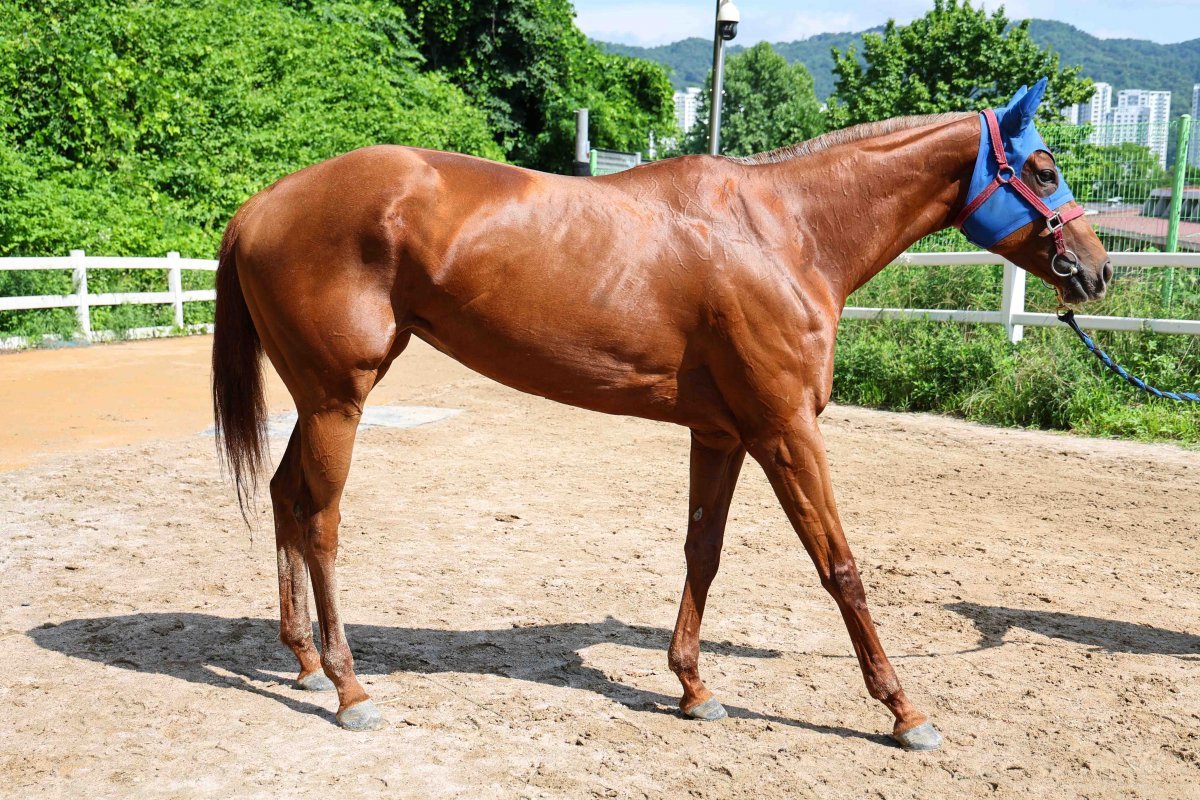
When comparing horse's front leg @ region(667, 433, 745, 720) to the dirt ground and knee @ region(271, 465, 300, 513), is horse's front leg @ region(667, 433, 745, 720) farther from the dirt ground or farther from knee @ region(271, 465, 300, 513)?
knee @ region(271, 465, 300, 513)

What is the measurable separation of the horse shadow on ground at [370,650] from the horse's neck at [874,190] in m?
1.58

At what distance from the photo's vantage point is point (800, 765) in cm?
294

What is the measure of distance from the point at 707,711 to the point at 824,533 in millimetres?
716

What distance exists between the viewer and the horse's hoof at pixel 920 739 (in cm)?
306

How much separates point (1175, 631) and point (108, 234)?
15811 millimetres

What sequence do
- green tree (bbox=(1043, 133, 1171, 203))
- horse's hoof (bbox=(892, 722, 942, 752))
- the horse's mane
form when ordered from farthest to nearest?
green tree (bbox=(1043, 133, 1171, 203)) < the horse's mane < horse's hoof (bbox=(892, 722, 942, 752))

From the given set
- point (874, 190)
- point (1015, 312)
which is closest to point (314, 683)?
point (874, 190)

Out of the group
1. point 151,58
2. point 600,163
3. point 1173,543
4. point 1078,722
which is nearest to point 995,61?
point 600,163

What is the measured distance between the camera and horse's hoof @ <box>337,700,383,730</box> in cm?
313

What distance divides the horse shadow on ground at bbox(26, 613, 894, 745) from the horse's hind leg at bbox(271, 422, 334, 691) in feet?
0.34

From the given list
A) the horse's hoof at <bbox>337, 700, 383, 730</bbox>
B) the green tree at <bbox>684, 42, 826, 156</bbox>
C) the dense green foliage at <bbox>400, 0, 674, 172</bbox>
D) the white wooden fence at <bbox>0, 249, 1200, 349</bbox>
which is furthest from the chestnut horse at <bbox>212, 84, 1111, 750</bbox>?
the green tree at <bbox>684, 42, 826, 156</bbox>

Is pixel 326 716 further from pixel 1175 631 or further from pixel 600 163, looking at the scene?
pixel 600 163

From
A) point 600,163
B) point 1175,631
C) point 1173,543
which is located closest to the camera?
point 1175,631

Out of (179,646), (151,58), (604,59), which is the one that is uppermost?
(604,59)
